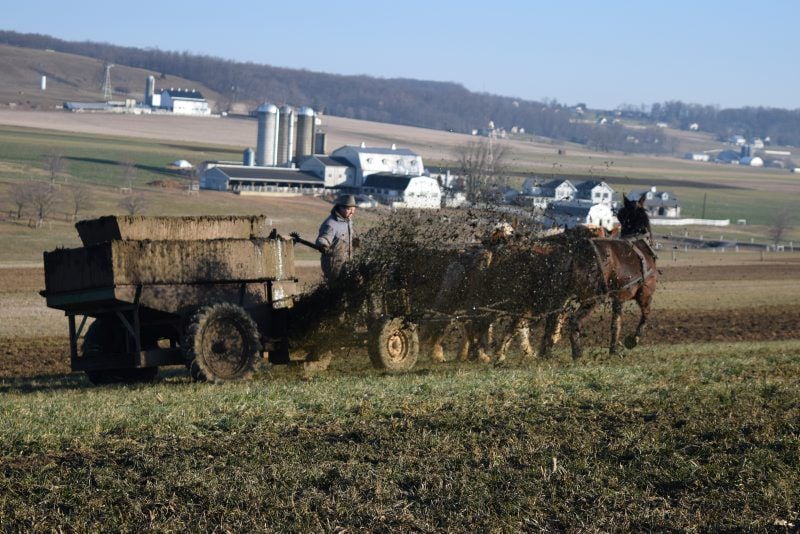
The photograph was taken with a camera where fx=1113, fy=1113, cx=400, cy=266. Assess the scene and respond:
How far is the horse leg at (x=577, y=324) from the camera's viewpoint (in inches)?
620

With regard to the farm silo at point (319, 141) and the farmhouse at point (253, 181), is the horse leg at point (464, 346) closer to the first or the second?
the farmhouse at point (253, 181)

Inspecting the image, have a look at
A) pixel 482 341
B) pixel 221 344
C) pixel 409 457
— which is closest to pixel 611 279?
pixel 482 341

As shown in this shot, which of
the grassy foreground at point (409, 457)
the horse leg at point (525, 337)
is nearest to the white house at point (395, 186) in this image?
the horse leg at point (525, 337)

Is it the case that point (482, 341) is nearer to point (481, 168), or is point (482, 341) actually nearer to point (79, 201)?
point (481, 168)

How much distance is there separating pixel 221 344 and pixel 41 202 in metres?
54.7

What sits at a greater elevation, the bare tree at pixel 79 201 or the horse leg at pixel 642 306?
the horse leg at pixel 642 306

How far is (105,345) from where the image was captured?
13914 mm

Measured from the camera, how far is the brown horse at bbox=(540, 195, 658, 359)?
51.0 feet

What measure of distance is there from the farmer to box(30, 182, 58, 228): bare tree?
169 feet

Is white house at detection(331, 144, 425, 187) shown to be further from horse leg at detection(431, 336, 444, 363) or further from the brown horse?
horse leg at detection(431, 336, 444, 363)

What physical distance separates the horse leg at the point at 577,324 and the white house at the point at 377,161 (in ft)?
303

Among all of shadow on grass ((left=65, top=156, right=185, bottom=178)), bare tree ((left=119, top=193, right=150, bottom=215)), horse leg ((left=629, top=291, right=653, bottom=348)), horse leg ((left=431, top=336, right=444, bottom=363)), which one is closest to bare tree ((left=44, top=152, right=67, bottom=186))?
bare tree ((left=119, top=193, right=150, bottom=215))

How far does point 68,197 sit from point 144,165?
34192 mm

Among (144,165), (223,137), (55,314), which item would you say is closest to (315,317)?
(55,314)
